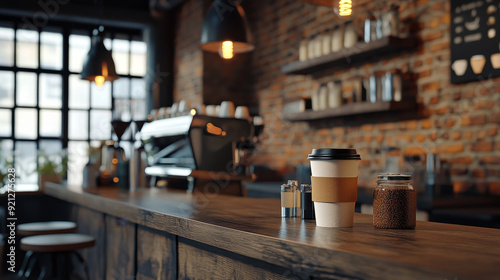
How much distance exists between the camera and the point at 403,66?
4.06m

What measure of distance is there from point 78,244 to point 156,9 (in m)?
4.63

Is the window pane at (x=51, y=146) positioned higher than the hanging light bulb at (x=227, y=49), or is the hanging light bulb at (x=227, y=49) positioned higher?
the hanging light bulb at (x=227, y=49)

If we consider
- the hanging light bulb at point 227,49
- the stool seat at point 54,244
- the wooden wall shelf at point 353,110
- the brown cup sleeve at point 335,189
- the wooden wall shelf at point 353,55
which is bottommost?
the stool seat at point 54,244

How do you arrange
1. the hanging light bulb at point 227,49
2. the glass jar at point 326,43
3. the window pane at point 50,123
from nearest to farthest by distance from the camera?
1. the hanging light bulb at point 227,49
2. the glass jar at point 326,43
3. the window pane at point 50,123

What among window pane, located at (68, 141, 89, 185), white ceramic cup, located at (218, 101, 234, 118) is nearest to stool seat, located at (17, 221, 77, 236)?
white ceramic cup, located at (218, 101, 234, 118)

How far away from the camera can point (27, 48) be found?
6582 millimetres

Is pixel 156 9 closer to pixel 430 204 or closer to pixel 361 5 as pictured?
pixel 361 5

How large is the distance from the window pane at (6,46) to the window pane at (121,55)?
127 centimetres

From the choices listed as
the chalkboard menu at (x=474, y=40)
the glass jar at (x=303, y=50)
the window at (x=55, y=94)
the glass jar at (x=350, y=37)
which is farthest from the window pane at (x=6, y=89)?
the chalkboard menu at (x=474, y=40)

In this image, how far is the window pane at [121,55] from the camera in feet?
23.3

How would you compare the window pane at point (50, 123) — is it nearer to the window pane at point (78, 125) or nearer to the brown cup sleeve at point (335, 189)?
the window pane at point (78, 125)

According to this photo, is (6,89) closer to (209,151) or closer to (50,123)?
(50,123)

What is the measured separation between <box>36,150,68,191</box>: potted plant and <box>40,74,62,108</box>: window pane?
3.06ft

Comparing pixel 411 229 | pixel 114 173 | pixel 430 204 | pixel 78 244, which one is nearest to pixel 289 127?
pixel 114 173
